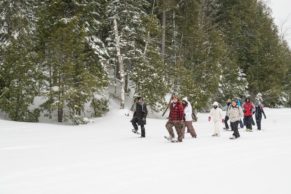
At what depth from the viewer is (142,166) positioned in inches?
412

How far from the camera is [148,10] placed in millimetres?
35781

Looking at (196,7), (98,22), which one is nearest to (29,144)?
(98,22)

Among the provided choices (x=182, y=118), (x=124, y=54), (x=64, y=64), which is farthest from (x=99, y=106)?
(x=182, y=118)

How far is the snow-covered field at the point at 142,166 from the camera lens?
26.9 ft

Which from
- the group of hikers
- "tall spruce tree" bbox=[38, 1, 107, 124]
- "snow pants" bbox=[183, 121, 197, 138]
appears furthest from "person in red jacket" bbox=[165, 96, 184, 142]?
"tall spruce tree" bbox=[38, 1, 107, 124]

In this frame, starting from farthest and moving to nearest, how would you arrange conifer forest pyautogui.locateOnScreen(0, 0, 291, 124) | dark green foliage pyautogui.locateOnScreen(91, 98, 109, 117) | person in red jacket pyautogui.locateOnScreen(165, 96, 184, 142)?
1. dark green foliage pyautogui.locateOnScreen(91, 98, 109, 117)
2. conifer forest pyautogui.locateOnScreen(0, 0, 291, 124)
3. person in red jacket pyautogui.locateOnScreen(165, 96, 184, 142)

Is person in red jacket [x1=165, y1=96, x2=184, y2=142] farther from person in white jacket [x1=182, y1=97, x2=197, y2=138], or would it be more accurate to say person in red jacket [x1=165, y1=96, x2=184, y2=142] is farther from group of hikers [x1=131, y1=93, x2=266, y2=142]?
person in white jacket [x1=182, y1=97, x2=197, y2=138]

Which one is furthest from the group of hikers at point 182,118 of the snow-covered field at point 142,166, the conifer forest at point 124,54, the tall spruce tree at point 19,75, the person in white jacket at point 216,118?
the tall spruce tree at point 19,75

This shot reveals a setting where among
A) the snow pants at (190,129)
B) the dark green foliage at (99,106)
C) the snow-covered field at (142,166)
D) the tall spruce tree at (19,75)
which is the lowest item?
the snow-covered field at (142,166)

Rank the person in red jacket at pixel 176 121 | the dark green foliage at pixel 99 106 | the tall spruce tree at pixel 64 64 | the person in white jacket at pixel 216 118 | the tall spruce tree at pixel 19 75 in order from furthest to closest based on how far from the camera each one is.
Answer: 1. the dark green foliage at pixel 99 106
2. the tall spruce tree at pixel 64 64
3. the tall spruce tree at pixel 19 75
4. the person in white jacket at pixel 216 118
5. the person in red jacket at pixel 176 121

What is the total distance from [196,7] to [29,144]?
22182 millimetres

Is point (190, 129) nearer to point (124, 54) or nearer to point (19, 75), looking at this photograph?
point (19, 75)

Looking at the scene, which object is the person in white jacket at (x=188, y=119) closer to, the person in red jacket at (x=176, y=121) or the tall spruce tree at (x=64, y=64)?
the person in red jacket at (x=176, y=121)

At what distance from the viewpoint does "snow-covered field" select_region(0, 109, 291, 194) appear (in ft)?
26.9
